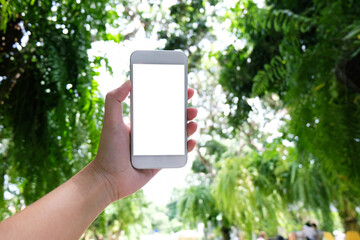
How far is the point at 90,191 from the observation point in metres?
0.49

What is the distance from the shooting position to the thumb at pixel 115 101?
0.54 meters

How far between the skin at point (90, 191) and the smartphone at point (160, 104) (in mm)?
26

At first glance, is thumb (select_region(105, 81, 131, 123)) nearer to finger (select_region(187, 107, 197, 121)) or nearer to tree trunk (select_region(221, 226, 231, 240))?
finger (select_region(187, 107, 197, 121))

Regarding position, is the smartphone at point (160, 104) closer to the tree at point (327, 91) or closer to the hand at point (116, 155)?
the hand at point (116, 155)

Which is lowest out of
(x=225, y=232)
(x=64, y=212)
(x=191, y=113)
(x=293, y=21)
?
(x=225, y=232)

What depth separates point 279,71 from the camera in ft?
4.08

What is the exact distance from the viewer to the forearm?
1.31 feet

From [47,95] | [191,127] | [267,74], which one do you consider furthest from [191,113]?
[267,74]

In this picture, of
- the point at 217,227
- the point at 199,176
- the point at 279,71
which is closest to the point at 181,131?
the point at 279,71

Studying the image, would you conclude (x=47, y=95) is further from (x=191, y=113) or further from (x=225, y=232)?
(x=225, y=232)

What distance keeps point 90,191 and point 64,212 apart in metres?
0.05

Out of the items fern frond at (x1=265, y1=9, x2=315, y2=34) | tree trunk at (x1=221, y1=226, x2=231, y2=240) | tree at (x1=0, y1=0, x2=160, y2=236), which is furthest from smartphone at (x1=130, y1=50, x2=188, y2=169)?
tree trunk at (x1=221, y1=226, x2=231, y2=240)

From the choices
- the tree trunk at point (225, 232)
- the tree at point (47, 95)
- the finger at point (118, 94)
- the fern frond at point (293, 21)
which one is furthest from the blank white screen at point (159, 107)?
the tree trunk at point (225, 232)

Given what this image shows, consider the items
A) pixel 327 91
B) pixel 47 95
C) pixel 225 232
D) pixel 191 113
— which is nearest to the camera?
pixel 191 113
